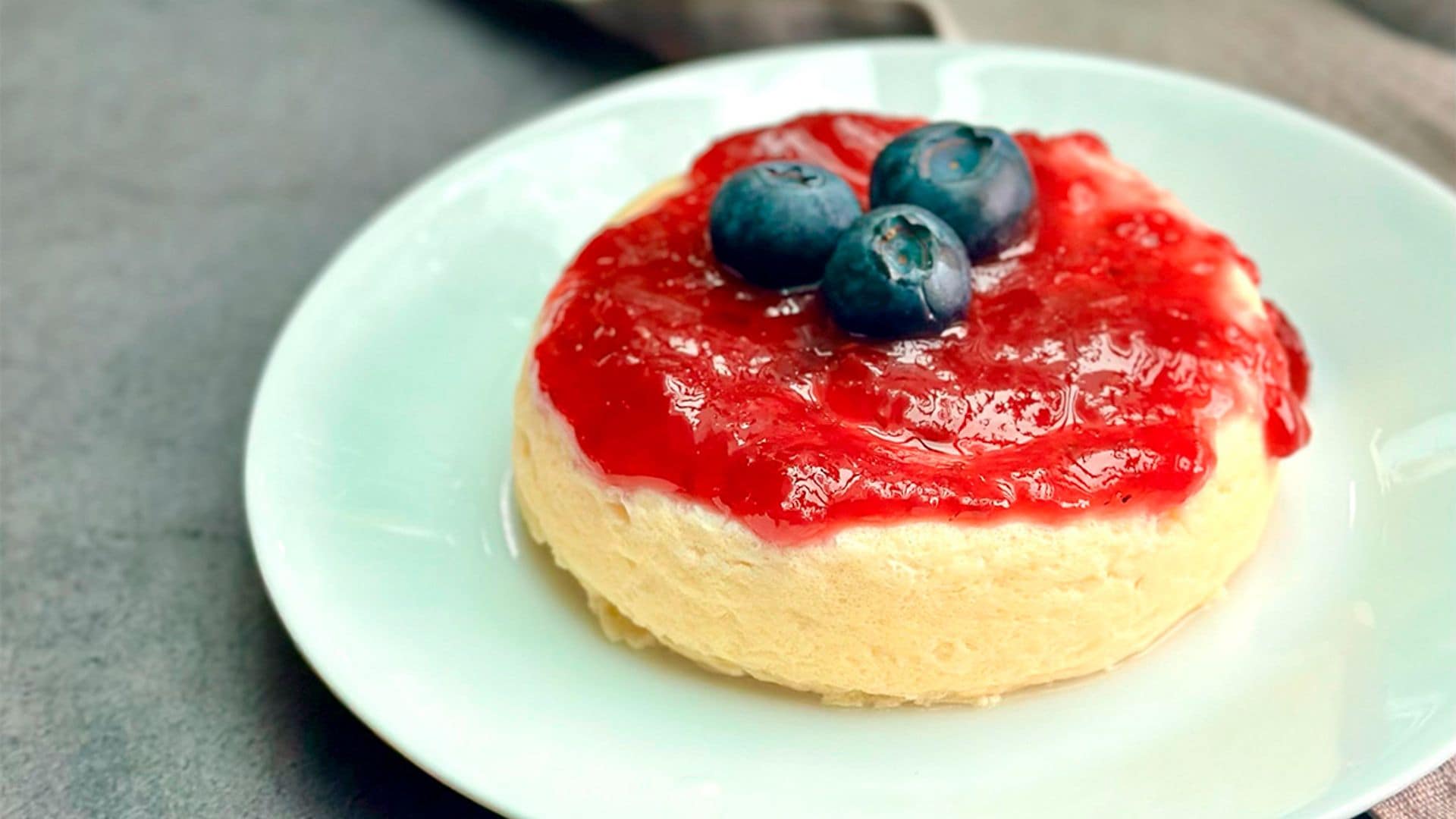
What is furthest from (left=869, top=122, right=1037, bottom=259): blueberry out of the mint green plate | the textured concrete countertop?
the textured concrete countertop

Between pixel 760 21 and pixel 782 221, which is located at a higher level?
pixel 782 221

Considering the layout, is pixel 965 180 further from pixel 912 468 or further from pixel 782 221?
pixel 912 468

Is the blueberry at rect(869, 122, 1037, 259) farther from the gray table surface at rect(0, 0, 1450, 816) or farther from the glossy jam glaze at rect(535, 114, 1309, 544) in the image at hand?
the gray table surface at rect(0, 0, 1450, 816)

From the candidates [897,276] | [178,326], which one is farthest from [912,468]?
[178,326]

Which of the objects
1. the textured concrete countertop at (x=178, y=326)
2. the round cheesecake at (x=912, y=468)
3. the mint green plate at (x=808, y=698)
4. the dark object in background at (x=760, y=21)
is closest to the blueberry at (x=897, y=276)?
the round cheesecake at (x=912, y=468)

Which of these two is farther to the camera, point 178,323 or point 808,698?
point 178,323

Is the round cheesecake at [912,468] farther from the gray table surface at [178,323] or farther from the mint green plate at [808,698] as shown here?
the gray table surface at [178,323]

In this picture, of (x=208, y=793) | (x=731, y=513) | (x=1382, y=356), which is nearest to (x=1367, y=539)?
(x=1382, y=356)
